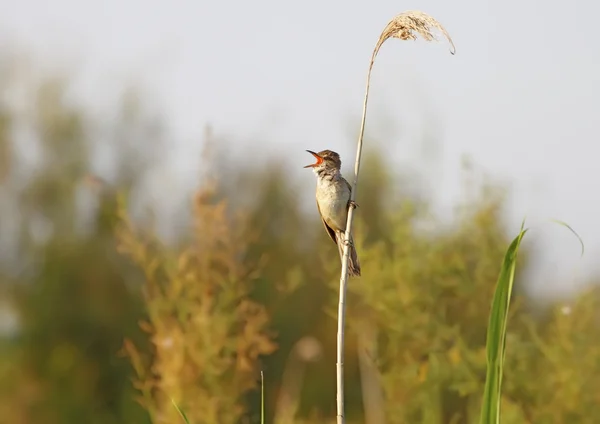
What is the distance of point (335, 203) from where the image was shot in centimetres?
454

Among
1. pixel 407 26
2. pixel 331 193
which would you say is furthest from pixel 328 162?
pixel 407 26

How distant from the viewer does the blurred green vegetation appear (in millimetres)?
6535

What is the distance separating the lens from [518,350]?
645cm

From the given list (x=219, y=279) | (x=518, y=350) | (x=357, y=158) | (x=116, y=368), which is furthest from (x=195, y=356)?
(x=116, y=368)

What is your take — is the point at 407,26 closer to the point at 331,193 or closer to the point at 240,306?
the point at 331,193

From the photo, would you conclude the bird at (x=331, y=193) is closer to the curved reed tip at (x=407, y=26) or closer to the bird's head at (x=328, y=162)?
the bird's head at (x=328, y=162)

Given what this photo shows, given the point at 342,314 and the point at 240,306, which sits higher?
the point at 342,314

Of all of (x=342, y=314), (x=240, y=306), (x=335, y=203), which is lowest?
(x=240, y=306)

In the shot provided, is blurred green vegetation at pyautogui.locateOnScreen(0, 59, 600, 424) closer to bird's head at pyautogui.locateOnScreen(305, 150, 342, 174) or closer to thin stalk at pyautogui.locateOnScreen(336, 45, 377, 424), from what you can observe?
bird's head at pyautogui.locateOnScreen(305, 150, 342, 174)

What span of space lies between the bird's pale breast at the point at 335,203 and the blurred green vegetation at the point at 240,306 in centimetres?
173

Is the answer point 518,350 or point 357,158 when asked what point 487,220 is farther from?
point 357,158

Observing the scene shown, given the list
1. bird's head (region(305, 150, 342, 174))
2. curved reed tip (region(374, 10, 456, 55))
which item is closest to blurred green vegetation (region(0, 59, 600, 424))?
bird's head (region(305, 150, 342, 174))

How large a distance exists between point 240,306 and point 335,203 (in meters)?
2.12

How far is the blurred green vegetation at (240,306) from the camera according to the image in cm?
654
